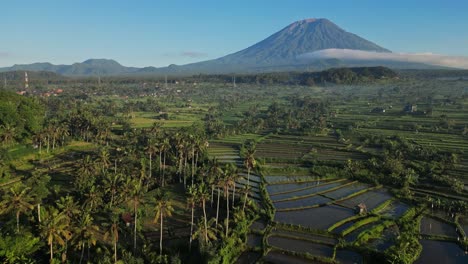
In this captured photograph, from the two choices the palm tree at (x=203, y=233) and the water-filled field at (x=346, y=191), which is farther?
the water-filled field at (x=346, y=191)

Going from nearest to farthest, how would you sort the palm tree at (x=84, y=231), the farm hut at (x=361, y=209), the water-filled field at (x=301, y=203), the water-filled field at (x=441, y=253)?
the palm tree at (x=84, y=231) → the water-filled field at (x=441, y=253) → the farm hut at (x=361, y=209) → the water-filled field at (x=301, y=203)

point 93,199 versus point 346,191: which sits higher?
point 93,199

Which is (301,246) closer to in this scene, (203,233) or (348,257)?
(348,257)

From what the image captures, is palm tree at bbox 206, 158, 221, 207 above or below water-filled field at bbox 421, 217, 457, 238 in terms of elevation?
above

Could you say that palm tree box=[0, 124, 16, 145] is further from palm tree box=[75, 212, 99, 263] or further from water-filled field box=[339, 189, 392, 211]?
water-filled field box=[339, 189, 392, 211]

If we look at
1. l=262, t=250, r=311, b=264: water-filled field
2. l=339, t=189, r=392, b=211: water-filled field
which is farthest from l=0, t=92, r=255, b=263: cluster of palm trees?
l=339, t=189, r=392, b=211: water-filled field

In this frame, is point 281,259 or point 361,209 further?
point 361,209

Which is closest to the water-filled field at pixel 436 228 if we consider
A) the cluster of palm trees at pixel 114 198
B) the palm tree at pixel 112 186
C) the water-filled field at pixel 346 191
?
the water-filled field at pixel 346 191

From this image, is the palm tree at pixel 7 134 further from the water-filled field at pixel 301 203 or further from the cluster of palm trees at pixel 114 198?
the water-filled field at pixel 301 203

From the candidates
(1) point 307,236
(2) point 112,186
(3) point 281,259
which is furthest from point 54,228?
(1) point 307,236
